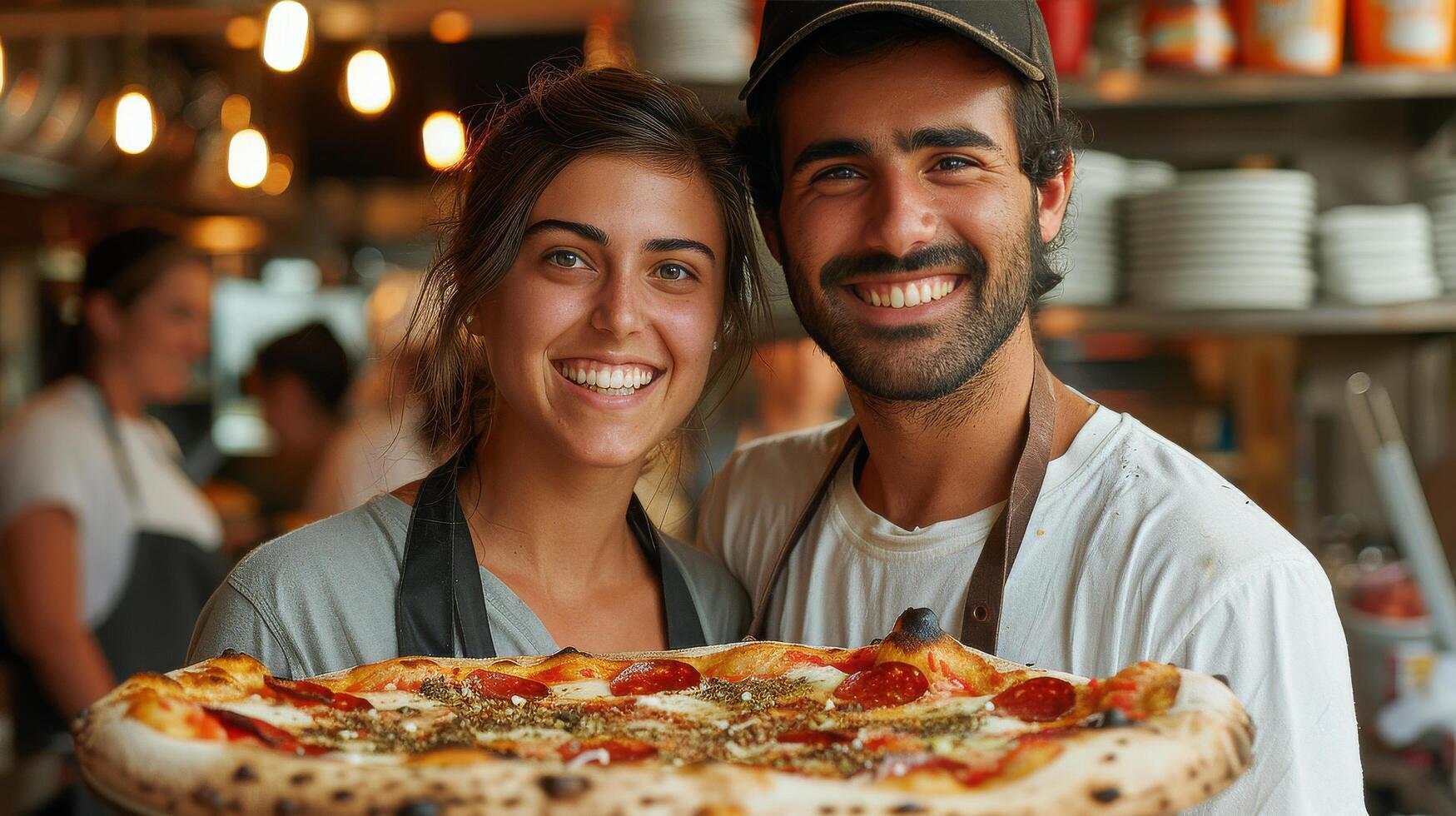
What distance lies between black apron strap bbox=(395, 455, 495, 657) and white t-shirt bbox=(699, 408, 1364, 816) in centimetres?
49

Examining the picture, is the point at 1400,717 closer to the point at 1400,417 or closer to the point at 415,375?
the point at 1400,417

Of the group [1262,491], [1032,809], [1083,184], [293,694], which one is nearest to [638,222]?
[293,694]

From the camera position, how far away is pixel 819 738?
3.76 ft

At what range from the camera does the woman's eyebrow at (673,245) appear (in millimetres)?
1775

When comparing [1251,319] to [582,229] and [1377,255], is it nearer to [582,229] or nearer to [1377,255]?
[1377,255]

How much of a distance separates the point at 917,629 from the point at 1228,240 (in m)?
2.21

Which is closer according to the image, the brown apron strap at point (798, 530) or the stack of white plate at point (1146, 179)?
the brown apron strap at point (798, 530)

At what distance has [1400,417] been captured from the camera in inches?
153

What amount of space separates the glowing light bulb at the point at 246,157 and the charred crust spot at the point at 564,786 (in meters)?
4.32

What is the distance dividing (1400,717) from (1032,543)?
184 cm

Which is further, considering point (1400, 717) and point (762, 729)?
point (1400, 717)

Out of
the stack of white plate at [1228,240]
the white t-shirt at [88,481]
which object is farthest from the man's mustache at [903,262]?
the white t-shirt at [88,481]

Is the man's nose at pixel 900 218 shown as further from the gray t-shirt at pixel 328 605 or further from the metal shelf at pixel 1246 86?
the metal shelf at pixel 1246 86

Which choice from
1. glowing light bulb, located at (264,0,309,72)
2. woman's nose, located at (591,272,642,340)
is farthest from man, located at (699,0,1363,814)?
glowing light bulb, located at (264,0,309,72)
